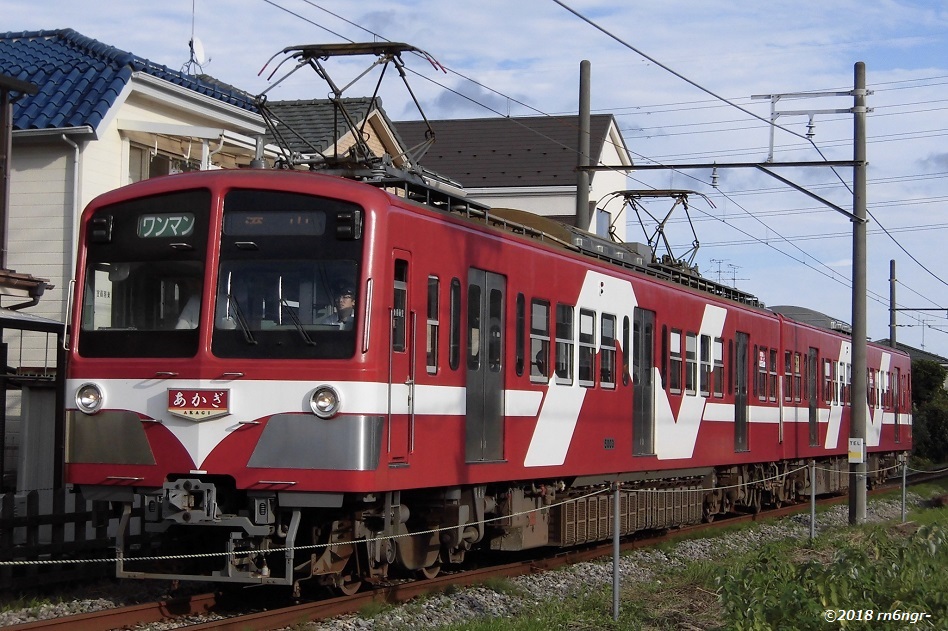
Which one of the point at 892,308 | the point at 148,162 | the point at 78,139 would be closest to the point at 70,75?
the point at 148,162

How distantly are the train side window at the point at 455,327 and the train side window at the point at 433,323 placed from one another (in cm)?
24

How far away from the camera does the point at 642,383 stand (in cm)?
1562

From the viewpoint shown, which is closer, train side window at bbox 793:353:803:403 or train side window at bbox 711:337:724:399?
train side window at bbox 711:337:724:399

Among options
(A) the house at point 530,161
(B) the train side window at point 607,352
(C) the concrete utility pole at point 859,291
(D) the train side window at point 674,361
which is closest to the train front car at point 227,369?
(B) the train side window at point 607,352

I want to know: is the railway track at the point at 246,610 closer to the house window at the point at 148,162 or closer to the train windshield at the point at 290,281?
the train windshield at the point at 290,281

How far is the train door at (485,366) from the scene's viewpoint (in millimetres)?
11383

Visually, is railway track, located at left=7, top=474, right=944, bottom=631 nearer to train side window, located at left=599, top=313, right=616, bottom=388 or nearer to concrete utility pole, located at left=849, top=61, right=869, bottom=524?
train side window, located at left=599, top=313, right=616, bottom=388

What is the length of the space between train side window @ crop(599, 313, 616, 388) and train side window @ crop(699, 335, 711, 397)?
3.39 meters

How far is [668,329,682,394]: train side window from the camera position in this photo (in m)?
16.6

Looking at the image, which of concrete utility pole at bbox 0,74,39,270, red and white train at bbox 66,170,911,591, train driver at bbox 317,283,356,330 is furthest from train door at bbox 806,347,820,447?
train driver at bbox 317,283,356,330

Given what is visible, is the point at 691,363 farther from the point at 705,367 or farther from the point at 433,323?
the point at 433,323

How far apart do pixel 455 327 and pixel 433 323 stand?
1.43 ft

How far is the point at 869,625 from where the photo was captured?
8094mm

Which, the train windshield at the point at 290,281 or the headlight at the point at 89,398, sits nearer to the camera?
the train windshield at the point at 290,281
